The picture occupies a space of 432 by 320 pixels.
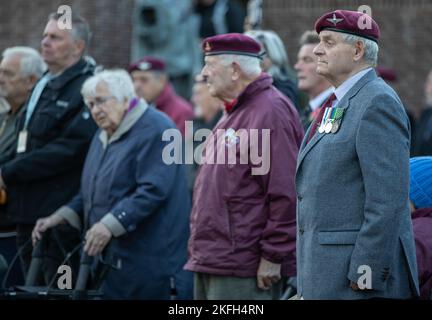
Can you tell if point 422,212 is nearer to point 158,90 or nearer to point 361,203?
point 361,203

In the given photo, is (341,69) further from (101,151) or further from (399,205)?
(101,151)

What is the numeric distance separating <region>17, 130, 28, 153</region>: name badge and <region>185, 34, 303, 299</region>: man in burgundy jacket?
1.97m

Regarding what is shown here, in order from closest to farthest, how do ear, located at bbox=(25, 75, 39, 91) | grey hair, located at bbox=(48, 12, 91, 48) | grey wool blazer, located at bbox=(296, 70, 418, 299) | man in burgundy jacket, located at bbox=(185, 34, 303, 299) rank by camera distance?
grey wool blazer, located at bbox=(296, 70, 418, 299) < man in burgundy jacket, located at bbox=(185, 34, 303, 299) < grey hair, located at bbox=(48, 12, 91, 48) < ear, located at bbox=(25, 75, 39, 91)

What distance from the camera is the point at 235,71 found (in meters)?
7.30

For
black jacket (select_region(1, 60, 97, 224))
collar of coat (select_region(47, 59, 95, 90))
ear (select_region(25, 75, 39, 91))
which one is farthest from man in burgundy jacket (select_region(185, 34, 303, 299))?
ear (select_region(25, 75, 39, 91))

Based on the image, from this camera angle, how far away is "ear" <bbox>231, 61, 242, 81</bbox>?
7289 mm

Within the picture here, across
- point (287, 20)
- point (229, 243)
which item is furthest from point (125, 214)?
point (287, 20)

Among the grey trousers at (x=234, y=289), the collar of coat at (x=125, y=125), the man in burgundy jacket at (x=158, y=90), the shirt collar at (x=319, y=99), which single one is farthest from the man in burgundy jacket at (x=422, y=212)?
the man in burgundy jacket at (x=158, y=90)

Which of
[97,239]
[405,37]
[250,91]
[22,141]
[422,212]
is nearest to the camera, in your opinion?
[422,212]

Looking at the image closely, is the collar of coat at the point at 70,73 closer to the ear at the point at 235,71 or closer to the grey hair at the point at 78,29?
the grey hair at the point at 78,29

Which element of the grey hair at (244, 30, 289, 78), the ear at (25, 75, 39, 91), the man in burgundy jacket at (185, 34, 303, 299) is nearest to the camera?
the man in burgundy jacket at (185, 34, 303, 299)

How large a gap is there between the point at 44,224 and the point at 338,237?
3232mm

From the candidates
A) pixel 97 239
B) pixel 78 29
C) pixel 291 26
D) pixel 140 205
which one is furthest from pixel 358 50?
pixel 291 26

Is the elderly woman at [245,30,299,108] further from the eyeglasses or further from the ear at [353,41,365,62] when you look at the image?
the ear at [353,41,365,62]
